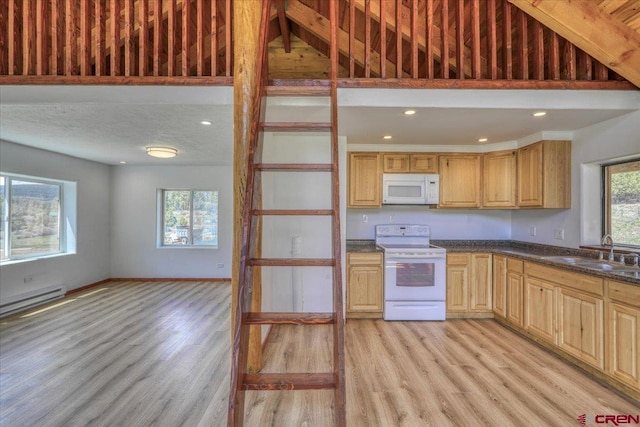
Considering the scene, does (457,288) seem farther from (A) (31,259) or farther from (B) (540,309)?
(A) (31,259)

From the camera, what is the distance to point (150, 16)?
2.52 meters

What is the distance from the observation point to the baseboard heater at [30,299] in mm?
3883

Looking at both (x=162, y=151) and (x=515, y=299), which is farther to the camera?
(x=162, y=151)

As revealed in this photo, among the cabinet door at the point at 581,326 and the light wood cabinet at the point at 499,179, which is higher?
the light wood cabinet at the point at 499,179

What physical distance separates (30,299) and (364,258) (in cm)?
484

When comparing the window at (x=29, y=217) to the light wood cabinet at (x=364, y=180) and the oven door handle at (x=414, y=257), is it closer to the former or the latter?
the light wood cabinet at (x=364, y=180)

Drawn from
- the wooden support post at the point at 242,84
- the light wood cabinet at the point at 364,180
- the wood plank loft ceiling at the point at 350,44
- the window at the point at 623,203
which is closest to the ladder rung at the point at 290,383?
the wooden support post at the point at 242,84

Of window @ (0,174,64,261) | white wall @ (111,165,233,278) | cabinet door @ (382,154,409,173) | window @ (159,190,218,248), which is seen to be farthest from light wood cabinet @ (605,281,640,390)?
window @ (0,174,64,261)

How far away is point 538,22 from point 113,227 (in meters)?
7.23

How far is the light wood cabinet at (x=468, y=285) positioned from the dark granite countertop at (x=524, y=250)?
Answer: 13cm

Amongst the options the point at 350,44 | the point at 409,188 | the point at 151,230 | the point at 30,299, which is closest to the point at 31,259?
the point at 30,299

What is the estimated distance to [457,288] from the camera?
146 inches

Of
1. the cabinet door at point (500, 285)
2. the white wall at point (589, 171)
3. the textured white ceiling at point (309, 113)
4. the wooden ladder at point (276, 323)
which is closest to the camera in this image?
the wooden ladder at point (276, 323)

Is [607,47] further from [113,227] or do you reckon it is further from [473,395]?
[113,227]
